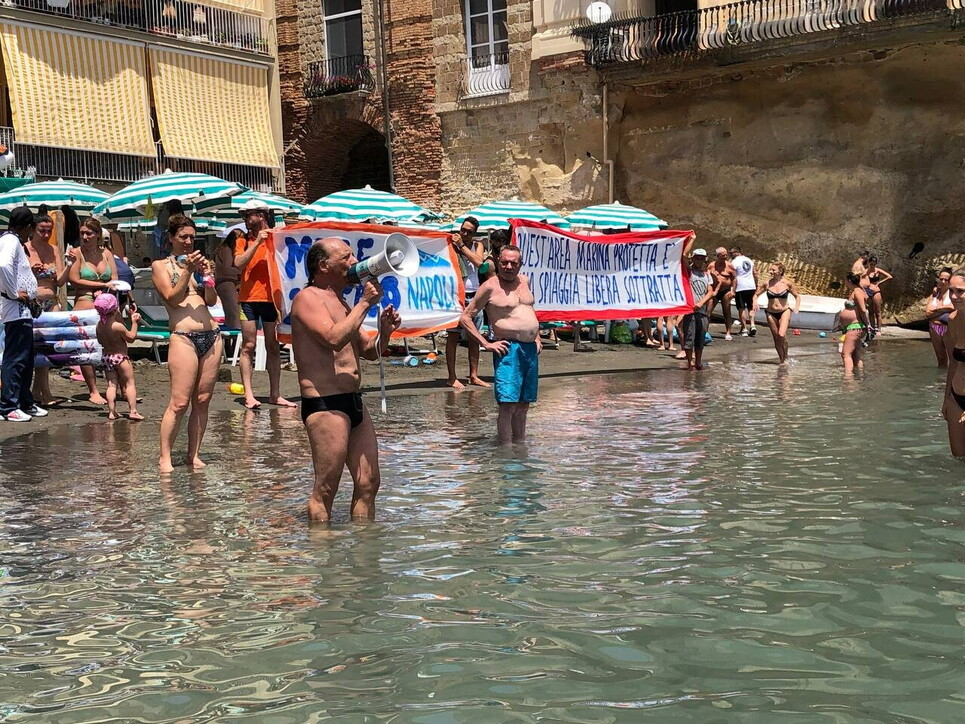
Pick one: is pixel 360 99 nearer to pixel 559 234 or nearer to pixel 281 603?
pixel 559 234

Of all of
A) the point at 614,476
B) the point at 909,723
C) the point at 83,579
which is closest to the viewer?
the point at 909,723

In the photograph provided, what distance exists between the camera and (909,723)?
159 inches

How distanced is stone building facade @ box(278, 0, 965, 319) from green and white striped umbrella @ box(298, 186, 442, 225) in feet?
32.6

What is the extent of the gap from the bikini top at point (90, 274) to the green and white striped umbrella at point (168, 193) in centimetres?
495

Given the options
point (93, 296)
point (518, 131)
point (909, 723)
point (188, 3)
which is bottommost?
point (909, 723)

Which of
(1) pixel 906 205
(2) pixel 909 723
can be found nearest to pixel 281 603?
(2) pixel 909 723

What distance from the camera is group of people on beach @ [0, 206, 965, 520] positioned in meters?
6.74

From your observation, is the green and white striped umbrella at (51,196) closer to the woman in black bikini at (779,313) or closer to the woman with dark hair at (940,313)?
the woman in black bikini at (779,313)

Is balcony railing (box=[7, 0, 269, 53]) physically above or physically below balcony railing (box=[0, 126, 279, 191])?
above

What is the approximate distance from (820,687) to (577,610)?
123 centimetres

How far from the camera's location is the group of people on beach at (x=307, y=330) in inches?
265

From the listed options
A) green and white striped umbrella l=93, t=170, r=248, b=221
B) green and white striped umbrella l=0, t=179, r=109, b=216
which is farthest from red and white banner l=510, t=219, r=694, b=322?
green and white striped umbrella l=0, t=179, r=109, b=216

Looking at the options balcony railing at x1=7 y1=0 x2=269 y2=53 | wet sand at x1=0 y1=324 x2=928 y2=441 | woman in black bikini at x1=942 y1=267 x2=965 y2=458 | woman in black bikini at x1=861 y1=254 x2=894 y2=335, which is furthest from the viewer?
balcony railing at x1=7 y1=0 x2=269 y2=53

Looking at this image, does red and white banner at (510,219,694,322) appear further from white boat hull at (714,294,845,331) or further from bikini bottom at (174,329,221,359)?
bikini bottom at (174,329,221,359)
